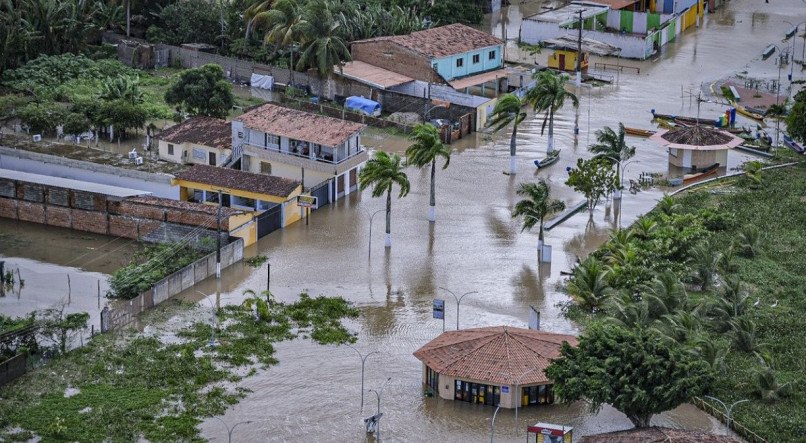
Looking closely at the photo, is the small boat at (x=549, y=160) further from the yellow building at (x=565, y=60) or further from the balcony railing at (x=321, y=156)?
the yellow building at (x=565, y=60)

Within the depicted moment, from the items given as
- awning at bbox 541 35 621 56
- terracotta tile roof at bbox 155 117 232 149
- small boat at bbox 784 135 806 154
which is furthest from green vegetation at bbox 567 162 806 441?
awning at bbox 541 35 621 56

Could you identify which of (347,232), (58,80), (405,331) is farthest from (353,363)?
→ (58,80)

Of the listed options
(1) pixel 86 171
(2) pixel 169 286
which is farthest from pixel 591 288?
(1) pixel 86 171

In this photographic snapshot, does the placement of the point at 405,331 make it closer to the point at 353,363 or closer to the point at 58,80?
the point at 353,363

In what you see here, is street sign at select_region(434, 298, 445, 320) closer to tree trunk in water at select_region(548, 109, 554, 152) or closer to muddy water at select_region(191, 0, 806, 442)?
muddy water at select_region(191, 0, 806, 442)

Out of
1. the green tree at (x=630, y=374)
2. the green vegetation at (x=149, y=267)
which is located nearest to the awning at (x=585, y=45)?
the green vegetation at (x=149, y=267)

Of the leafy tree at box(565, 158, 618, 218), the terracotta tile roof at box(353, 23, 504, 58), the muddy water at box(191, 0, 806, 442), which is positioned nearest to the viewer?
the muddy water at box(191, 0, 806, 442)
